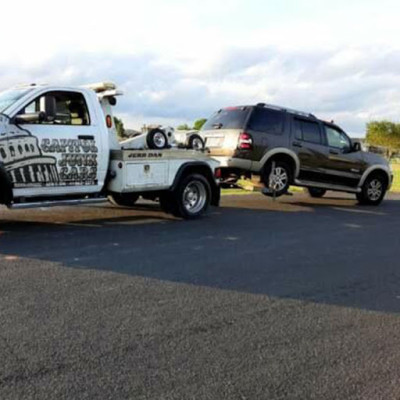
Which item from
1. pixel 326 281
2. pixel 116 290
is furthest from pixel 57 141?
pixel 326 281

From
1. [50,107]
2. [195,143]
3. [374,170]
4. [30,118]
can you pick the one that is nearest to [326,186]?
[374,170]

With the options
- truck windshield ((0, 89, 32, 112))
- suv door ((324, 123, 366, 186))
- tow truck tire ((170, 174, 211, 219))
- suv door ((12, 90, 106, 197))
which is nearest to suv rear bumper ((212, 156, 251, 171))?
tow truck tire ((170, 174, 211, 219))

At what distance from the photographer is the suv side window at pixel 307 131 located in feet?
46.1

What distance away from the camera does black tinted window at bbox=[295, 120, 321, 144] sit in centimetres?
1408

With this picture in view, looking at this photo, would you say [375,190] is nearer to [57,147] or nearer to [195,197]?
[195,197]

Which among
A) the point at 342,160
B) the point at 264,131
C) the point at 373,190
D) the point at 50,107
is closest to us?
the point at 50,107

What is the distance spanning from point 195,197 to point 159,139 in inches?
54.4

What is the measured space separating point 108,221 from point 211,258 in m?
3.42

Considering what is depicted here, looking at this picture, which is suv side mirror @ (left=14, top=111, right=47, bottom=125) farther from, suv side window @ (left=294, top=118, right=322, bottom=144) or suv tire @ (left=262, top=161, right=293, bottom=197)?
suv side window @ (left=294, top=118, right=322, bottom=144)

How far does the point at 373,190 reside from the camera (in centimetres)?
1577

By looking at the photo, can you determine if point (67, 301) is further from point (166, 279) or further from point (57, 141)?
point (57, 141)

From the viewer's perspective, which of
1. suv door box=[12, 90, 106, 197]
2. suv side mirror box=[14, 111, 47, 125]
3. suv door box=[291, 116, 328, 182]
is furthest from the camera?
suv door box=[291, 116, 328, 182]

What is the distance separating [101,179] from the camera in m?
9.93

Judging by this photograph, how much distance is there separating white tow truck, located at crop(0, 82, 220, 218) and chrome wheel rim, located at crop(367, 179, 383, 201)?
5869 mm
